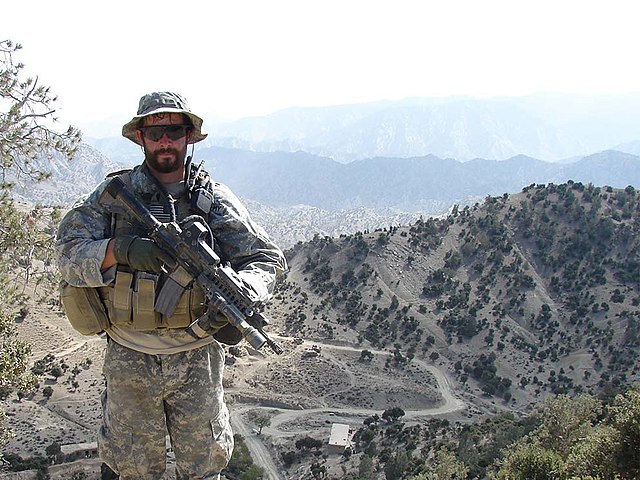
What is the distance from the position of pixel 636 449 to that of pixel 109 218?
45.4 feet

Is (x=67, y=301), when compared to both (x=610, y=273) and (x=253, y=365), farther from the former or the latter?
(x=610, y=273)

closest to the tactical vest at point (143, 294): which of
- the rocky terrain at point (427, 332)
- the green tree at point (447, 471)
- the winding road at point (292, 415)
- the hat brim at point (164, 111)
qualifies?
the hat brim at point (164, 111)

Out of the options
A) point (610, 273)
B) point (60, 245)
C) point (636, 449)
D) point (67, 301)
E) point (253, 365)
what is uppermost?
point (60, 245)

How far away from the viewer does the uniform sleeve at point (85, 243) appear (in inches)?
158

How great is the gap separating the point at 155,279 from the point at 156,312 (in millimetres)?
263

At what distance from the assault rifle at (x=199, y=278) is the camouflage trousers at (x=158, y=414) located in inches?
19.0

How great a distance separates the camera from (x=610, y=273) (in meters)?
61.2

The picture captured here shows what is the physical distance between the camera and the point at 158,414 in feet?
14.7

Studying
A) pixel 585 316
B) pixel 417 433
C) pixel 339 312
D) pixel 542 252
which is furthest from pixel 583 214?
pixel 417 433

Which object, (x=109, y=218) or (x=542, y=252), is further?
(x=542, y=252)

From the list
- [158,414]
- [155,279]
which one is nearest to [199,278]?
[155,279]

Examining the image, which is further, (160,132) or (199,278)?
(160,132)

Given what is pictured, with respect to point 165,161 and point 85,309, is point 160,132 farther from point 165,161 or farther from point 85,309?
point 85,309

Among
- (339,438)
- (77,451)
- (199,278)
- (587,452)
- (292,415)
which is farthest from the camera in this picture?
(292,415)
